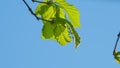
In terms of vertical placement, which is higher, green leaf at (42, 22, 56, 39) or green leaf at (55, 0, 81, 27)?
green leaf at (55, 0, 81, 27)

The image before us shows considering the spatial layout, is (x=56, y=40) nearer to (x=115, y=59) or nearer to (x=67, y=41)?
(x=67, y=41)

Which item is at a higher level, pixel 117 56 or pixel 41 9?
pixel 41 9

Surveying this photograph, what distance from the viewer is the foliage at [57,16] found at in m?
1.52

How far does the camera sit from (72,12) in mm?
1564

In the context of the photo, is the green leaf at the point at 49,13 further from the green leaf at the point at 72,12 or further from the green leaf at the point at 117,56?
the green leaf at the point at 117,56

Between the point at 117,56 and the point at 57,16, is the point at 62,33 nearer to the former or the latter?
the point at 57,16

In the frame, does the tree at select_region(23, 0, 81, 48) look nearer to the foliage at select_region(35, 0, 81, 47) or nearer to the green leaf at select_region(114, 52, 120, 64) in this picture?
the foliage at select_region(35, 0, 81, 47)

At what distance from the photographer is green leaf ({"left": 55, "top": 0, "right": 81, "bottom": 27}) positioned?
1548 millimetres

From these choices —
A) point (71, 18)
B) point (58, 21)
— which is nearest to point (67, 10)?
point (71, 18)

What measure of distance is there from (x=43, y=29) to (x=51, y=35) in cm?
3

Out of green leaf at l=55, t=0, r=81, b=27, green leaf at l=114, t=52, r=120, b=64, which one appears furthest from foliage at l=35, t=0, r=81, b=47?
green leaf at l=114, t=52, r=120, b=64

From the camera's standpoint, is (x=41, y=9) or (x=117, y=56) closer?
(x=117, y=56)

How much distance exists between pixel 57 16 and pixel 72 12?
0.07 meters

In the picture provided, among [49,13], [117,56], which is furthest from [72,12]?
[117,56]
